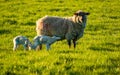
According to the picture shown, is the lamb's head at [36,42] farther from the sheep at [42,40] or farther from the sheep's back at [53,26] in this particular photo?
the sheep's back at [53,26]

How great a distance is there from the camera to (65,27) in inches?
628

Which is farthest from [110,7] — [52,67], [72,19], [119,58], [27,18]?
[52,67]

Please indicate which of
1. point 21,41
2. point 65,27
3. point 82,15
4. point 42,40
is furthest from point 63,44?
point 21,41

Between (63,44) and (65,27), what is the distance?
4.80 feet

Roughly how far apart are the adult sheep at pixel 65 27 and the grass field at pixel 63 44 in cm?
59

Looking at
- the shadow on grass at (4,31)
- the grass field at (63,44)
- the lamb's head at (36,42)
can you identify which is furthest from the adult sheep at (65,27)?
the shadow on grass at (4,31)

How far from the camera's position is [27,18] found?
26.0m

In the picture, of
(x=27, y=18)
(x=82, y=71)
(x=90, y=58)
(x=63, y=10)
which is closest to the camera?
(x=82, y=71)

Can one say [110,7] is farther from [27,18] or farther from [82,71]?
[82,71]

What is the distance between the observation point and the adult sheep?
51.8ft

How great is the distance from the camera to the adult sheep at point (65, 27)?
15799 millimetres

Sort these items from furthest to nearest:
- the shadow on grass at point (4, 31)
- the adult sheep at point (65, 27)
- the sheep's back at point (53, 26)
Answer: the shadow on grass at point (4, 31)
the sheep's back at point (53, 26)
the adult sheep at point (65, 27)

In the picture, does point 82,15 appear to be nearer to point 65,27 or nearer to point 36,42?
point 65,27

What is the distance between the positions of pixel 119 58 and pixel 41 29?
533 centimetres
